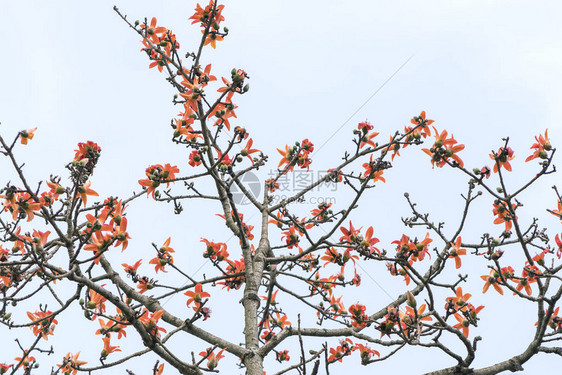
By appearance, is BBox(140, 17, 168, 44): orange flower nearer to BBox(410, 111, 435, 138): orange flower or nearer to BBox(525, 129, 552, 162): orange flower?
BBox(410, 111, 435, 138): orange flower

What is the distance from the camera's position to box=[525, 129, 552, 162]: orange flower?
4.36 meters

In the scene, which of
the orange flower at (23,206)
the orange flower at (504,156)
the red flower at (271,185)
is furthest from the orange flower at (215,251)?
the orange flower at (504,156)

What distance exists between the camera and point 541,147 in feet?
14.4

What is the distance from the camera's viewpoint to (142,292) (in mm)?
5160

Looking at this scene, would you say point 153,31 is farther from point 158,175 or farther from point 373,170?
point 373,170

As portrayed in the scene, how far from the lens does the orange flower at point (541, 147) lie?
4.36 metres

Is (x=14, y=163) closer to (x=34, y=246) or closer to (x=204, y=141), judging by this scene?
(x=34, y=246)

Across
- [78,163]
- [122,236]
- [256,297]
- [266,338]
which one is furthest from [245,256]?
[78,163]

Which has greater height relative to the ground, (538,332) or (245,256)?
(245,256)

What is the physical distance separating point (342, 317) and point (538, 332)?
2.07 metres

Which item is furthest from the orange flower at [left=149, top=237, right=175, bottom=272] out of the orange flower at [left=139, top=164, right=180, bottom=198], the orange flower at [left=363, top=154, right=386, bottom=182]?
the orange flower at [left=363, top=154, right=386, bottom=182]

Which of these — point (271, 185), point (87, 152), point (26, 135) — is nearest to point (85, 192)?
point (87, 152)

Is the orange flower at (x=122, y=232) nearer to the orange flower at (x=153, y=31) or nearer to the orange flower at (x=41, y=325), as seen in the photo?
the orange flower at (x=41, y=325)

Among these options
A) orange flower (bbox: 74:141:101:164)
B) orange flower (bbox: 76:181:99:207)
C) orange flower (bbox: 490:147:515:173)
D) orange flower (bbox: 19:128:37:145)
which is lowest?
orange flower (bbox: 490:147:515:173)
